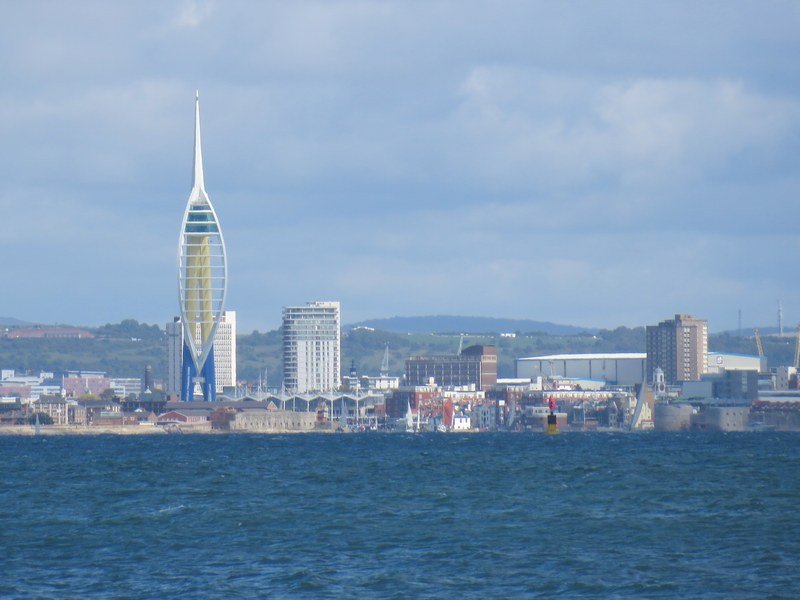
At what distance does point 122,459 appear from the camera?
96.9 m

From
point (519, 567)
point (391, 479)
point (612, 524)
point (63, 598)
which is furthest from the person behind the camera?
point (391, 479)

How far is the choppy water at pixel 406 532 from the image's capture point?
35.2 meters

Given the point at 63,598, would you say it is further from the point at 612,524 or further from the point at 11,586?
the point at 612,524

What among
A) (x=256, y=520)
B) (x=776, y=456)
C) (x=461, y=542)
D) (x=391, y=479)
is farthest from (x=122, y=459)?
(x=461, y=542)

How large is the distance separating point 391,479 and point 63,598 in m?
37.5

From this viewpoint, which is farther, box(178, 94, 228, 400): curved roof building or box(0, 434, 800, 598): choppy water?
box(178, 94, 228, 400): curved roof building

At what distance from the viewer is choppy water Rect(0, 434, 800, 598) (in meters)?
35.2

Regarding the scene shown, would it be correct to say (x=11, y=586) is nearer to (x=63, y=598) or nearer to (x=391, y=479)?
(x=63, y=598)

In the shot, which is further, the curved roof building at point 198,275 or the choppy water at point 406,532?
the curved roof building at point 198,275

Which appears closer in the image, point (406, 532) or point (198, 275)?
point (406, 532)

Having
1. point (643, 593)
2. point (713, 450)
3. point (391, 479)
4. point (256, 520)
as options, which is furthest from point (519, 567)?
point (713, 450)

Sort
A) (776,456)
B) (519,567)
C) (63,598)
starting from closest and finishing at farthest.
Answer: (63,598), (519,567), (776,456)

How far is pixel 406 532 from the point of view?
45.4 metres

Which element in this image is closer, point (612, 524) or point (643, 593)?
point (643, 593)
